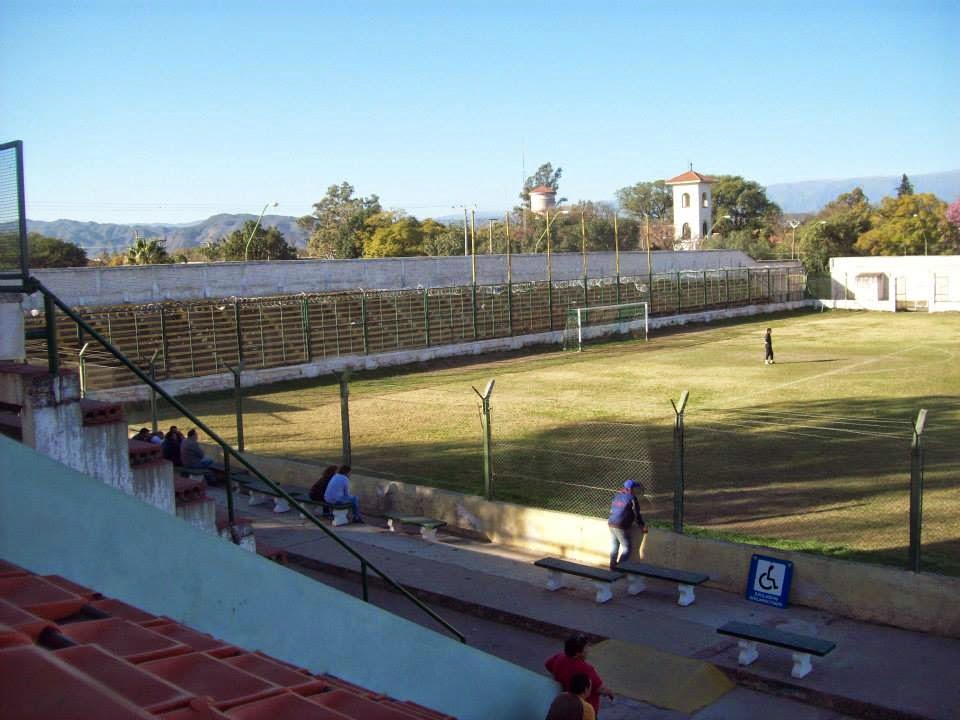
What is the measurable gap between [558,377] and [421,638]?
24410mm

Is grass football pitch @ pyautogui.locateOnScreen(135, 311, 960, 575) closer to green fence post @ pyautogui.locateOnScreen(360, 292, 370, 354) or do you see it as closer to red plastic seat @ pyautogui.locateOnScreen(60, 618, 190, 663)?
green fence post @ pyautogui.locateOnScreen(360, 292, 370, 354)

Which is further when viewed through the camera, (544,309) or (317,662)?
(544,309)

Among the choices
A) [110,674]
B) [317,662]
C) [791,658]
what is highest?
[110,674]

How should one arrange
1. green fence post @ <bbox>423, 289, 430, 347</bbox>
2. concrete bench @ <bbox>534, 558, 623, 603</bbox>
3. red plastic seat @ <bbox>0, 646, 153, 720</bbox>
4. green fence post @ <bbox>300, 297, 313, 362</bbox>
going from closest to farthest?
red plastic seat @ <bbox>0, 646, 153, 720</bbox> < concrete bench @ <bbox>534, 558, 623, 603</bbox> < green fence post @ <bbox>300, 297, 313, 362</bbox> < green fence post @ <bbox>423, 289, 430, 347</bbox>

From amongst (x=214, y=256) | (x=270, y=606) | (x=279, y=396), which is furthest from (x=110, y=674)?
(x=214, y=256)

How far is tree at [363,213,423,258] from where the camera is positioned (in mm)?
81625

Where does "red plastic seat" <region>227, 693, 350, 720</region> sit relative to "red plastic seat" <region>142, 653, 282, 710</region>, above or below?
below

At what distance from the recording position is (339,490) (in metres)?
13.9

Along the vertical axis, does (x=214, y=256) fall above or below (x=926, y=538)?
above

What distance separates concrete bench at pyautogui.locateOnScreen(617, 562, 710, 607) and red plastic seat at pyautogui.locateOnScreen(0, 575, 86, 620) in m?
7.20

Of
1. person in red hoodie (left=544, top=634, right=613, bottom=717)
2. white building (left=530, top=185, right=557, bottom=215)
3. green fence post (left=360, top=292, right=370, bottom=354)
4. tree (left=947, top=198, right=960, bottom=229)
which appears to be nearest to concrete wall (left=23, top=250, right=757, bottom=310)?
green fence post (left=360, top=292, right=370, bottom=354)

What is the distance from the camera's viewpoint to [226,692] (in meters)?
3.83

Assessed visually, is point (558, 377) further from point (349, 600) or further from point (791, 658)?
point (349, 600)

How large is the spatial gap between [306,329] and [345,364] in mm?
1837
